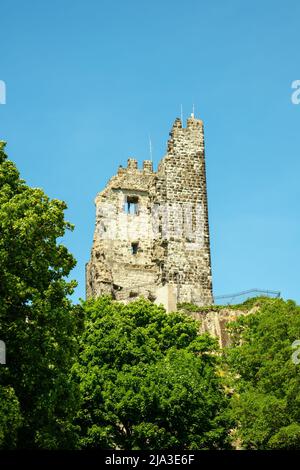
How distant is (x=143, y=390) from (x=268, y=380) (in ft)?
18.6

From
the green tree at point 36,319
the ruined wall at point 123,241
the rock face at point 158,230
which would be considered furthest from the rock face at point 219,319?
the green tree at point 36,319

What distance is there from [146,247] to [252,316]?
15.1 meters

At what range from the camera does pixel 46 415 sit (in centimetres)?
3259

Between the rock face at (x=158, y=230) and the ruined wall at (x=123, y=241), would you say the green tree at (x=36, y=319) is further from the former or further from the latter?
the ruined wall at (x=123, y=241)

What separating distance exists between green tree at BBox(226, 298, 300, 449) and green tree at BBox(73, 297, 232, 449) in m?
1.32

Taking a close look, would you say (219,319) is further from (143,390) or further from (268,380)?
(143,390)

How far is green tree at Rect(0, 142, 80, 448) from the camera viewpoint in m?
32.5

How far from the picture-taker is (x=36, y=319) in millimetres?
33312

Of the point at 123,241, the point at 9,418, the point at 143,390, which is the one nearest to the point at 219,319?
the point at 123,241

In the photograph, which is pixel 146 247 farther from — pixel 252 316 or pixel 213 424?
→ pixel 213 424

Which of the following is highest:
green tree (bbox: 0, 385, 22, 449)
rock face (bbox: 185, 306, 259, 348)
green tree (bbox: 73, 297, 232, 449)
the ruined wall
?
the ruined wall

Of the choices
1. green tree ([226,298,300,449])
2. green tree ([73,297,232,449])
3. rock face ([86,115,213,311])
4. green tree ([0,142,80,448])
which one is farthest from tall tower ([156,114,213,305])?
green tree ([0,142,80,448])

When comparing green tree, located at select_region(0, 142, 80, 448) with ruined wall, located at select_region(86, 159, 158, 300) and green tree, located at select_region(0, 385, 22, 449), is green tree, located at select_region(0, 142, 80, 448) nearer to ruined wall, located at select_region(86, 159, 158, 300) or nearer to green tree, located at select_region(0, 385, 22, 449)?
green tree, located at select_region(0, 385, 22, 449)

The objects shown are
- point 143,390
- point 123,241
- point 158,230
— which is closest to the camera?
point 143,390
